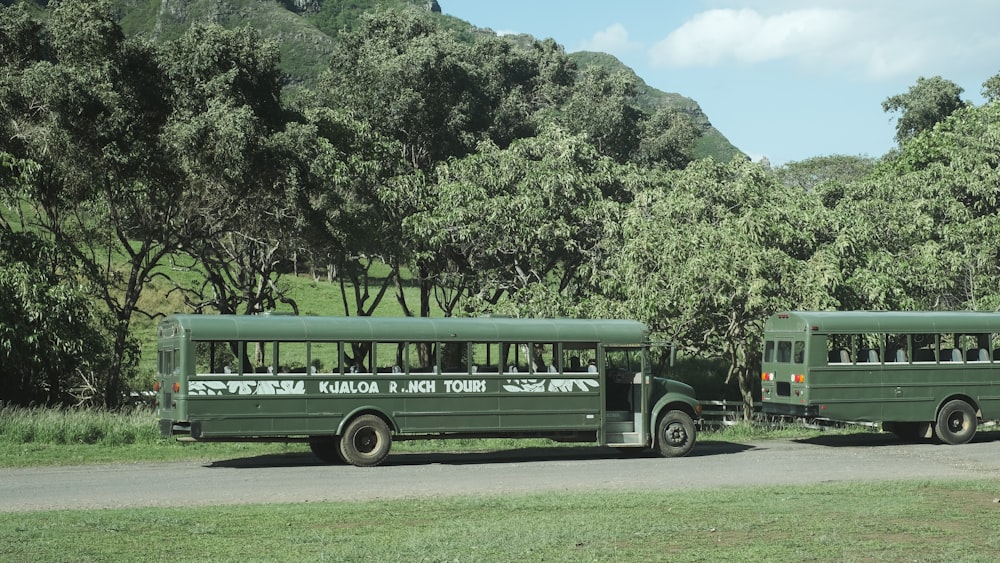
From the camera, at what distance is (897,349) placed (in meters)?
24.1

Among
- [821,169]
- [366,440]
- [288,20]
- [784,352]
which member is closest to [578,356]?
[366,440]

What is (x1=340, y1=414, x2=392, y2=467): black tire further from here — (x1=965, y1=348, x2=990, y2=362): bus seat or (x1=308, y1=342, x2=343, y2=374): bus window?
(x1=965, y1=348, x2=990, y2=362): bus seat

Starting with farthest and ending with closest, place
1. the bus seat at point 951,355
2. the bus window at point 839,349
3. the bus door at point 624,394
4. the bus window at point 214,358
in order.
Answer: the bus seat at point 951,355, the bus window at point 839,349, the bus door at point 624,394, the bus window at point 214,358

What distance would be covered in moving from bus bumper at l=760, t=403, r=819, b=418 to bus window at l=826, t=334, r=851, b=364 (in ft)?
3.37

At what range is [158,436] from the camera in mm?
22984

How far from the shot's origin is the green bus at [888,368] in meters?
23.6

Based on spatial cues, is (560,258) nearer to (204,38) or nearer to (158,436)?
(204,38)

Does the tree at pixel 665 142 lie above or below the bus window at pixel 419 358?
above

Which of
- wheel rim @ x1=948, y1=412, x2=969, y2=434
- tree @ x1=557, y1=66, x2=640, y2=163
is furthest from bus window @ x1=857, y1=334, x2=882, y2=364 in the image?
tree @ x1=557, y1=66, x2=640, y2=163

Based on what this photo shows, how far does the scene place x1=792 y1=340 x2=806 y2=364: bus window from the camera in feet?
77.3

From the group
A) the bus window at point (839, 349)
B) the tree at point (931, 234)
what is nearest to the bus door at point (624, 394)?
the bus window at point (839, 349)

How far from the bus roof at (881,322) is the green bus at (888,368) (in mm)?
20

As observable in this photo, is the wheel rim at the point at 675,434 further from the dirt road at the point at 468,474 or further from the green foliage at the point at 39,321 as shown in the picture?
the green foliage at the point at 39,321

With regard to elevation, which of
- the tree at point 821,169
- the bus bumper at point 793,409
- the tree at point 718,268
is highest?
the tree at point 821,169
